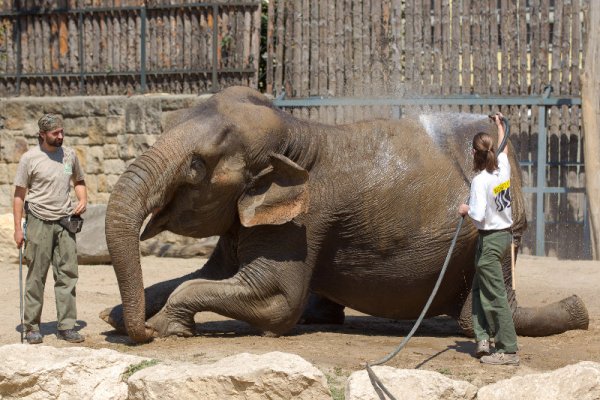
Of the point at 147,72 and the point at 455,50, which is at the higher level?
the point at 455,50

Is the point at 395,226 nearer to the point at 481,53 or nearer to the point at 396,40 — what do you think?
the point at 481,53

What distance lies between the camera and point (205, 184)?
868 centimetres

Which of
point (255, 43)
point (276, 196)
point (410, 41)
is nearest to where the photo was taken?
point (276, 196)

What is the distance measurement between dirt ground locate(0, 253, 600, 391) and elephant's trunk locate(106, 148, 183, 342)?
286mm

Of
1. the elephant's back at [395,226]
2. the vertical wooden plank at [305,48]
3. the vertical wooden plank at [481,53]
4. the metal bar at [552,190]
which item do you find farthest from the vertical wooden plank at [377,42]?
the elephant's back at [395,226]

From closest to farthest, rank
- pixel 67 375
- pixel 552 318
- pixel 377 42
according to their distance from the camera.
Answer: pixel 67 375, pixel 552 318, pixel 377 42

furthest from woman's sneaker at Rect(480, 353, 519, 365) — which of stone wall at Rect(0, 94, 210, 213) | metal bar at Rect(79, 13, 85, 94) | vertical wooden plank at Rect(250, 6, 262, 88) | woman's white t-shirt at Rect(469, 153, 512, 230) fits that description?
metal bar at Rect(79, 13, 85, 94)

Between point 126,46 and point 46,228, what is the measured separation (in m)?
7.81

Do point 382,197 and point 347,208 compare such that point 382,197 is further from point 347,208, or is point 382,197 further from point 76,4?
point 76,4

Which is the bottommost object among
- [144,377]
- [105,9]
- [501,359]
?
[501,359]

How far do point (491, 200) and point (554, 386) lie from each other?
154cm

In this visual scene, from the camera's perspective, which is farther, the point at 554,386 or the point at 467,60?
the point at 467,60

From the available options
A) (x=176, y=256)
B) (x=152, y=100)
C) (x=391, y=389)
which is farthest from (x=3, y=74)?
(x=391, y=389)

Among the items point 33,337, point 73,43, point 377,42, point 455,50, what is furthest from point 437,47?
point 33,337
